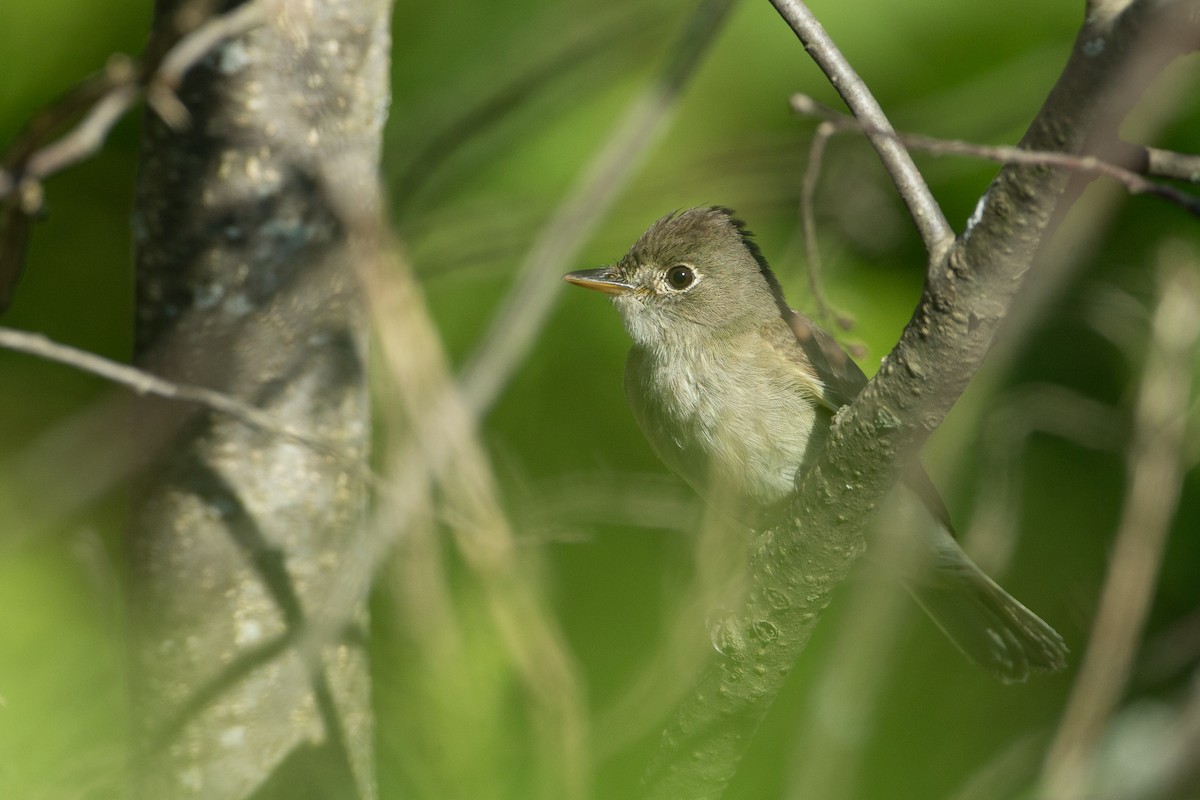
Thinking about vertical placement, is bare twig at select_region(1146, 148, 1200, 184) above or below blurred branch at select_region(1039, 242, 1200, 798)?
below

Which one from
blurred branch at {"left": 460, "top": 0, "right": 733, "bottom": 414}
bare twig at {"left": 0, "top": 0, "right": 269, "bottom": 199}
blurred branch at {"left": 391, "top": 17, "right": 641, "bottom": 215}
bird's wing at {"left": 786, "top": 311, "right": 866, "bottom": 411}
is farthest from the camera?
bird's wing at {"left": 786, "top": 311, "right": 866, "bottom": 411}

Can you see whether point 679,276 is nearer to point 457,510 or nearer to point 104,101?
point 457,510

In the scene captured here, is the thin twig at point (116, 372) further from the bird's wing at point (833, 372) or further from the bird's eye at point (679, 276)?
the bird's eye at point (679, 276)

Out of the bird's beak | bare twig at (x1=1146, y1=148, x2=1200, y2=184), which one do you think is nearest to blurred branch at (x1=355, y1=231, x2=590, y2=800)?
the bird's beak

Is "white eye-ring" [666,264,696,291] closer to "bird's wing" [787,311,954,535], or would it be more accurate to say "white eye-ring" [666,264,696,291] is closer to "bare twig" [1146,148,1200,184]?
"bird's wing" [787,311,954,535]

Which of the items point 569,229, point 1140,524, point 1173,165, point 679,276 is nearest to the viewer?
point 1173,165

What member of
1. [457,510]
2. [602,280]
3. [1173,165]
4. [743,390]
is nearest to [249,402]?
[457,510]

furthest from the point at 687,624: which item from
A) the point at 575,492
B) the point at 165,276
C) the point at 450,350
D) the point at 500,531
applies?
the point at 450,350
